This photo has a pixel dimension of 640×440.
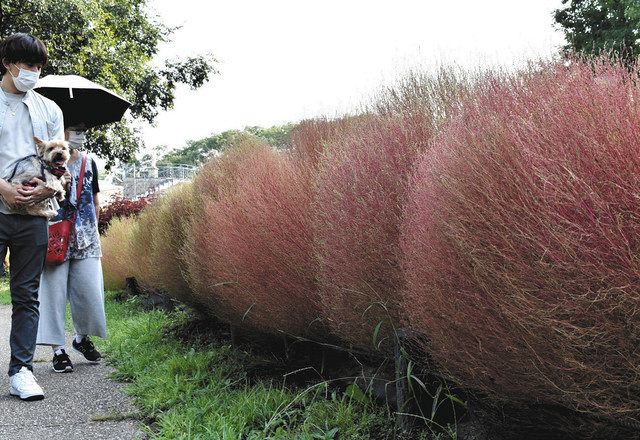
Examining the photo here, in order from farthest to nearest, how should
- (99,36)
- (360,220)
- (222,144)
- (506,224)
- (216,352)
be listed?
1. (99,36)
2. (222,144)
3. (216,352)
4. (360,220)
5. (506,224)

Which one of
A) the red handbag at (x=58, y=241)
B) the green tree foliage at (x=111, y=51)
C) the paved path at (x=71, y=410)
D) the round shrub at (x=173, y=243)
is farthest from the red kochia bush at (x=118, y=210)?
the paved path at (x=71, y=410)

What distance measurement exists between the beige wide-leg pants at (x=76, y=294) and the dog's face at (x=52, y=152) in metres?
1.14

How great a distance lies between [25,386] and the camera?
14.1ft

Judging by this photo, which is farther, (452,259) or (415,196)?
(415,196)

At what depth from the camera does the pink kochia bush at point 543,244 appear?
190cm

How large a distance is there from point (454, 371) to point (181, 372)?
103 inches

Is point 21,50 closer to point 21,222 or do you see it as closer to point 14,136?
point 14,136

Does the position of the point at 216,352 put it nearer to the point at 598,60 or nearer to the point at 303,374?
the point at 303,374

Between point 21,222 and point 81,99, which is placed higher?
point 81,99

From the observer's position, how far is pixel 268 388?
4148 mm

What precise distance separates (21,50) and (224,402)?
2564 mm

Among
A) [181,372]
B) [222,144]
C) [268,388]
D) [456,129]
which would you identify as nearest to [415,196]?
[456,129]

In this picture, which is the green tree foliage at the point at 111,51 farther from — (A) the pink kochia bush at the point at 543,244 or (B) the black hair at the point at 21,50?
(A) the pink kochia bush at the point at 543,244

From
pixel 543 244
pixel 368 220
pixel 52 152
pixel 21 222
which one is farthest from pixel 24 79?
pixel 543 244
